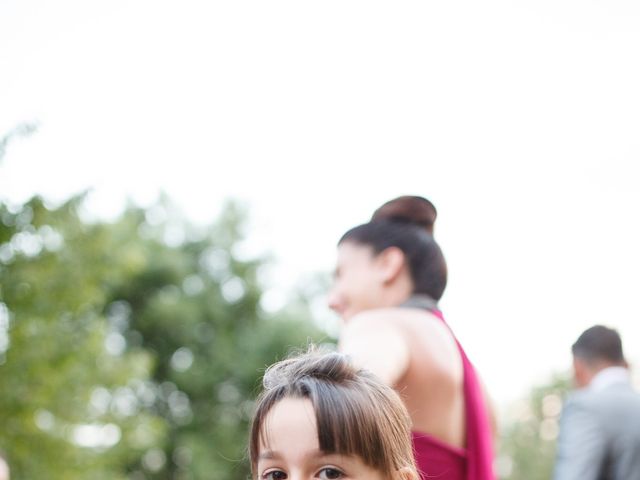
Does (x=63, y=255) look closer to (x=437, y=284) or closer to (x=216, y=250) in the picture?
(x=437, y=284)

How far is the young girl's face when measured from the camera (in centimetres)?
168

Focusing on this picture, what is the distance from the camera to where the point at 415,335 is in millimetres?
2506

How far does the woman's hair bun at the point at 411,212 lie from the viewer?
3.03 meters

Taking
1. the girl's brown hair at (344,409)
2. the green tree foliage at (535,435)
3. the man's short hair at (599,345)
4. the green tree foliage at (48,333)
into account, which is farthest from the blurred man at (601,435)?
the green tree foliage at (535,435)

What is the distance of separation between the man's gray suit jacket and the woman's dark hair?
1.89m

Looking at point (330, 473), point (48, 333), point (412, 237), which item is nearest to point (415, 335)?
point (412, 237)

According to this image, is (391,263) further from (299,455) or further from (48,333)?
(48,333)

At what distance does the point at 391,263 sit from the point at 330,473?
128cm

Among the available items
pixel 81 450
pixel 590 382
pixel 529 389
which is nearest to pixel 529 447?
pixel 529 389

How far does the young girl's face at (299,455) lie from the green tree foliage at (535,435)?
1826 inches

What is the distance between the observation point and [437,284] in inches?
114

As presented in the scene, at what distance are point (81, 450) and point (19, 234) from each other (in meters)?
4.87

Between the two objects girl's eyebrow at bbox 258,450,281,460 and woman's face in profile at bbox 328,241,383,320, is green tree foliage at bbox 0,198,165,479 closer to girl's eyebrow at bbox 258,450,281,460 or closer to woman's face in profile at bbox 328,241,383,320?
woman's face in profile at bbox 328,241,383,320

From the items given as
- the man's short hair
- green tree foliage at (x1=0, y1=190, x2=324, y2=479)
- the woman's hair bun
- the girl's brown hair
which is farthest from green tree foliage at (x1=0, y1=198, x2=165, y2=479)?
the girl's brown hair
